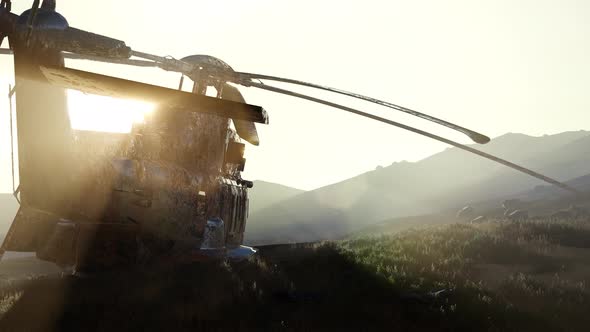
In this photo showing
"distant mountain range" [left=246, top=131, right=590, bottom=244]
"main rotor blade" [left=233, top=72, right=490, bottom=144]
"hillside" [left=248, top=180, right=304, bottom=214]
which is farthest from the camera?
"hillside" [left=248, top=180, right=304, bottom=214]

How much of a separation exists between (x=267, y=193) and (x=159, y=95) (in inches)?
5533

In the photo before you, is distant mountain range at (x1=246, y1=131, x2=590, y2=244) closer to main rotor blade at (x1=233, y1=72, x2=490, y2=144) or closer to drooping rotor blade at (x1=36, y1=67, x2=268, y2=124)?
main rotor blade at (x1=233, y1=72, x2=490, y2=144)

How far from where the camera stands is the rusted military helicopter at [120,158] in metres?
5.79

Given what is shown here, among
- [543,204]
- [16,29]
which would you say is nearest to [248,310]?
[16,29]

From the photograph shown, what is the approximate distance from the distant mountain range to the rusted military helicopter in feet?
229

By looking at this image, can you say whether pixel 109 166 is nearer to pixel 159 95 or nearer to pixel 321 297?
pixel 159 95

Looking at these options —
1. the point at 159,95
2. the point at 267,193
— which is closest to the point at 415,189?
the point at 267,193

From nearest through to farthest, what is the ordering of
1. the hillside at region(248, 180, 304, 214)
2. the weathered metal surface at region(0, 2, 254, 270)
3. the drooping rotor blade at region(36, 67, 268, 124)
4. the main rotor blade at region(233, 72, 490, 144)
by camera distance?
the drooping rotor blade at region(36, 67, 268, 124) < the weathered metal surface at region(0, 2, 254, 270) < the main rotor blade at region(233, 72, 490, 144) < the hillside at region(248, 180, 304, 214)

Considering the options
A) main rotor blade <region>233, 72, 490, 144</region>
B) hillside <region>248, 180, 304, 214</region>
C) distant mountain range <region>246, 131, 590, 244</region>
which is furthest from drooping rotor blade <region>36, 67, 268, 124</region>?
hillside <region>248, 180, 304, 214</region>

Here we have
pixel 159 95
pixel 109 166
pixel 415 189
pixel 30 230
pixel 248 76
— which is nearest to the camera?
pixel 159 95

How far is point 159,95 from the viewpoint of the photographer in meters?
5.27

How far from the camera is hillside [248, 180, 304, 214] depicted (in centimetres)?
13512

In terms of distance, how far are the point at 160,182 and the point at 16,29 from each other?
3.96 meters

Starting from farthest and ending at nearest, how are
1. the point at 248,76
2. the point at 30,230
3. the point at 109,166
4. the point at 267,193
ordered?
1. the point at 267,193
2. the point at 248,76
3. the point at 30,230
4. the point at 109,166
